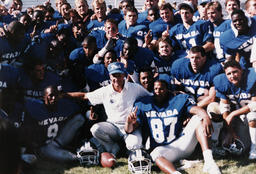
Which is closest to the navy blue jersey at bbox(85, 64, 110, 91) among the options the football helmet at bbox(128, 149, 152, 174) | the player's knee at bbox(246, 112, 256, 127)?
the football helmet at bbox(128, 149, 152, 174)

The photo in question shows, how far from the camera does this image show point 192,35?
4.92 metres

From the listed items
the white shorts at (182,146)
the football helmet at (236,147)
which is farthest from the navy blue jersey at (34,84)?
the football helmet at (236,147)

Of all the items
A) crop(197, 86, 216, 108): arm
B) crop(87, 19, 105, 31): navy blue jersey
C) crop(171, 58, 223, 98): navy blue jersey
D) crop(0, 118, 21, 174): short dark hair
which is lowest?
crop(197, 86, 216, 108): arm

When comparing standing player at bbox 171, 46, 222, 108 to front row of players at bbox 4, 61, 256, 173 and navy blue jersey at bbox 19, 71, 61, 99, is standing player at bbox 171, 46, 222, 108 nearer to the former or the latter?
front row of players at bbox 4, 61, 256, 173

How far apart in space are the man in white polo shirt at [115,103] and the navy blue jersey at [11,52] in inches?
52.5

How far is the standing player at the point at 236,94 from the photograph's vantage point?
3.78 meters

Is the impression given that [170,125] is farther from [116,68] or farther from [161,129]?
[116,68]

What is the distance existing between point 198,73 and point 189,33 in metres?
0.88

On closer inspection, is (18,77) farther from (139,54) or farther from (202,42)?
(202,42)

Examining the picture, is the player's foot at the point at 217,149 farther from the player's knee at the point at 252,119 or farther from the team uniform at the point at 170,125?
the player's knee at the point at 252,119

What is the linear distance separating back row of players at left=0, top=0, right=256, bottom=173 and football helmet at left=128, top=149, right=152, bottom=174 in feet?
0.47

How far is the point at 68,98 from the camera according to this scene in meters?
4.05

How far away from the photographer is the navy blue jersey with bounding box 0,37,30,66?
15.0 feet

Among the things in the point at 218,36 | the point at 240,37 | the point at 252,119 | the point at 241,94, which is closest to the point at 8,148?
the point at 252,119
